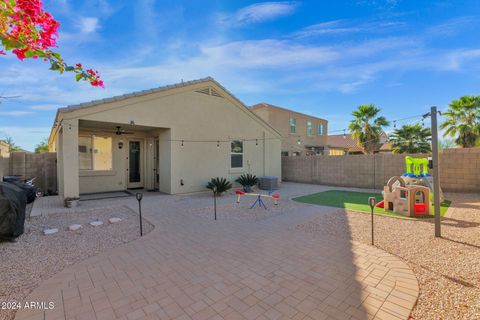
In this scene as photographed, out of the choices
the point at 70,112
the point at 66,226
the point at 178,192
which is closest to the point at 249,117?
the point at 178,192

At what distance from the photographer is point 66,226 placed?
5.84m

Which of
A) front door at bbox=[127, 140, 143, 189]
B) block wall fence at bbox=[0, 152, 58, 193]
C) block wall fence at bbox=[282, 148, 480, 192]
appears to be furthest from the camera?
front door at bbox=[127, 140, 143, 189]

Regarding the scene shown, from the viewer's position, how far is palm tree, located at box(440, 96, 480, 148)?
15445 millimetres

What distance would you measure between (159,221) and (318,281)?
4.61m

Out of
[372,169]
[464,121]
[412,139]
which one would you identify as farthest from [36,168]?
[412,139]

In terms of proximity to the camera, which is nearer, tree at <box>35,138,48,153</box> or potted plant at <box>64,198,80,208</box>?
potted plant at <box>64,198,80,208</box>

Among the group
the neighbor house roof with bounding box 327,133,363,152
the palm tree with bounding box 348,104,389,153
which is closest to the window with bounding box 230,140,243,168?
the palm tree with bounding box 348,104,389,153

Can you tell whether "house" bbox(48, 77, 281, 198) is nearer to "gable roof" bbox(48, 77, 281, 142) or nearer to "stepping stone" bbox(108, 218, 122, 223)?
"gable roof" bbox(48, 77, 281, 142)

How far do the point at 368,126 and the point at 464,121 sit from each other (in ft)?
19.7

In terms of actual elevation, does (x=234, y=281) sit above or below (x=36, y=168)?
below

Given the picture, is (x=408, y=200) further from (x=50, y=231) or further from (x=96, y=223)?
(x=50, y=231)

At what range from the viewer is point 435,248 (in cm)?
439

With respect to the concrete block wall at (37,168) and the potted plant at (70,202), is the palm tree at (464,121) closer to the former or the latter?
the potted plant at (70,202)

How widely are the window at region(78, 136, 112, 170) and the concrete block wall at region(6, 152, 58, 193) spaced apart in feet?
6.39
